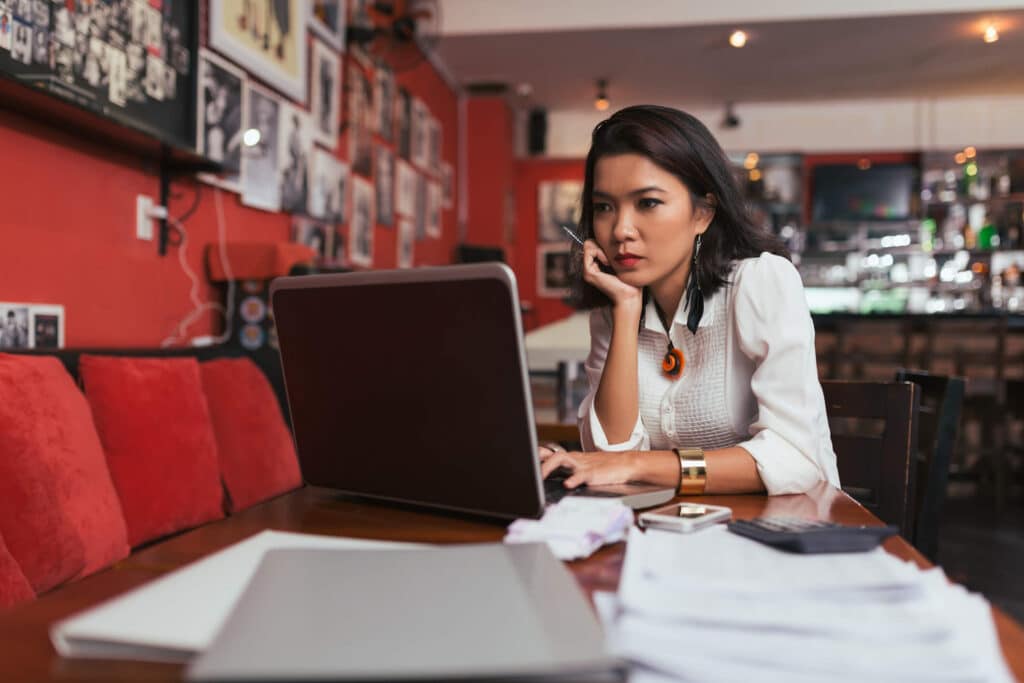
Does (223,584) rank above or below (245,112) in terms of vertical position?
below

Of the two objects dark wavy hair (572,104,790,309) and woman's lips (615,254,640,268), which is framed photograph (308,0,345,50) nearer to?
dark wavy hair (572,104,790,309)

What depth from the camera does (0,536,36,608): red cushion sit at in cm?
122

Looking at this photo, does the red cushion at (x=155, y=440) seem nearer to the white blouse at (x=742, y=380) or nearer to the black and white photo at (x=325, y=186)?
the white blouse at (x=742, y=380)

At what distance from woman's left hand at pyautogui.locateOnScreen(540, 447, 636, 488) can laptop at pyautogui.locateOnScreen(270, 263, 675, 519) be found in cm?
4

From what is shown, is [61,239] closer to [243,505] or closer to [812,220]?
[243,505]

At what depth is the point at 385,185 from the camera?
A: 475 centimetres

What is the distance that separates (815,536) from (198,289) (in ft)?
8.03

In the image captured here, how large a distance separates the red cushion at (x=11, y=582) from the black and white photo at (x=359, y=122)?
10.2 feet

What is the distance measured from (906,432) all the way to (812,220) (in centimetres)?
709

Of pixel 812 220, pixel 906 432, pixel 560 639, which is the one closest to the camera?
pixel 560 639

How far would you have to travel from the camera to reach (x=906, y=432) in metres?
1.34

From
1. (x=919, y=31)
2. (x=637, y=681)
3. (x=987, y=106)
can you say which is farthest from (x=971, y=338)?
(x=637, y=681)

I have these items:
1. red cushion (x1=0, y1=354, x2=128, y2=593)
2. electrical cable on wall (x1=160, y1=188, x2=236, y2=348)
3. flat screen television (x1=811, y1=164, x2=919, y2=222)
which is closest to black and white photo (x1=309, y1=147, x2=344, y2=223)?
electrical cable on wall (x1=160, y1=188, x2=236, y2=348)

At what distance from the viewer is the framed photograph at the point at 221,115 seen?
2.58 metres
